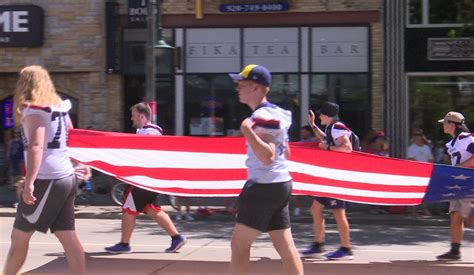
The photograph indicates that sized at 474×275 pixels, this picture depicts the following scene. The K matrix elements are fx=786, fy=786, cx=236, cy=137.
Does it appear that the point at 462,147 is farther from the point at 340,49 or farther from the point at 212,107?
the point at 212,107

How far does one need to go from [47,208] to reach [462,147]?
4.86m

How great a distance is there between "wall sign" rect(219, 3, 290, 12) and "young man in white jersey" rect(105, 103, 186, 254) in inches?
425

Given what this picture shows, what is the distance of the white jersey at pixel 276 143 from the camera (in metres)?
5.89

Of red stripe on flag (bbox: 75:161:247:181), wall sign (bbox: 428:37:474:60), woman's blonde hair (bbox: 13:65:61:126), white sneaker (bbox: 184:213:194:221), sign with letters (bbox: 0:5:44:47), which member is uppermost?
sign with letters (bbox: 0:5:44:47)

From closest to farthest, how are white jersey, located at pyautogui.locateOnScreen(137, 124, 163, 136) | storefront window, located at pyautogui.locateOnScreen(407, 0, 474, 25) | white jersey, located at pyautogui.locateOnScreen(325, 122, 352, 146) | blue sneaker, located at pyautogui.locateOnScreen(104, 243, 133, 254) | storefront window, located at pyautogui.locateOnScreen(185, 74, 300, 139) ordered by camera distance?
1. white jersey, located at pyautogui.locateOnScreen(325, 122, 352, 146)
2. white jersey, located at pyautogui.locateOnScreen(137, 124, 163, 136)
3. blue sneaker, located at pyautogui.locateOnScreen(104, 243, 133, 254)
4. storefront window, located at pyautogui.locateOnScreen(407, 0, 474, 25)
5. storefront window, located at pyautogui.locateOnScreen(185, 74, 300, 139)

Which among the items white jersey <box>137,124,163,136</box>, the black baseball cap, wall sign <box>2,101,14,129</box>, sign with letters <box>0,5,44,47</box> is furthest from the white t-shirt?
wall sign <box>2,101,14,129</box>

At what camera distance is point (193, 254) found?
9.73m

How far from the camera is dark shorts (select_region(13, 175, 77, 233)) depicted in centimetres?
628

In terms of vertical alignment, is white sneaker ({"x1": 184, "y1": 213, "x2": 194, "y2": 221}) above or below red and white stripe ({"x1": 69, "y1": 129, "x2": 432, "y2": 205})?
below

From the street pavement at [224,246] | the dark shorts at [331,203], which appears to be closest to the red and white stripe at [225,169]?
the dark shorts at [331,203]

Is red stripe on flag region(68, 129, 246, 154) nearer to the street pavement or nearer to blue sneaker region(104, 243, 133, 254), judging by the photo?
Result: the street pavement

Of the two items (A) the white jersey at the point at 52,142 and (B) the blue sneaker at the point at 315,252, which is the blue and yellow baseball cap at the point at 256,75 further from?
(B) the blue sneaker at the point at 315,252

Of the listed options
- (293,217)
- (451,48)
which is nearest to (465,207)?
(293,217)

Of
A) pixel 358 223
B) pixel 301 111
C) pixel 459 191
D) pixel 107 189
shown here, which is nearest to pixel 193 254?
pixel 459 191
